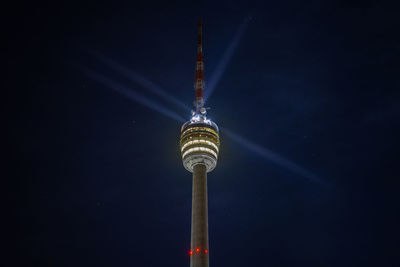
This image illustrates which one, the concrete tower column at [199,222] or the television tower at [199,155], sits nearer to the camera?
the concrete tower column at [199,222]

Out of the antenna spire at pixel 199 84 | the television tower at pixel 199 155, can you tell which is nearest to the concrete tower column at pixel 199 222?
the television tower at pixel 199 155

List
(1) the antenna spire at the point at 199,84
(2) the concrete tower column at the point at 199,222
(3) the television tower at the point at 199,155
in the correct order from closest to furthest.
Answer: (2) the concrete tower column at the point at 199,222 → (3) the television tower at the point at 199,155 → (1) the antenna spire at the point at 199,84

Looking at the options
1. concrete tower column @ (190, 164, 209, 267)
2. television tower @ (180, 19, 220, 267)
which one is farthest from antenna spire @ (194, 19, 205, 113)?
concrete tower column @ (190, 164, 209, 267)

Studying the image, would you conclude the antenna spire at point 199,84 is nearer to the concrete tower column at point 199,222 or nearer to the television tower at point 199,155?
the television tower at point 199,155

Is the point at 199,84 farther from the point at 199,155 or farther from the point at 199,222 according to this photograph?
the point at 199,222

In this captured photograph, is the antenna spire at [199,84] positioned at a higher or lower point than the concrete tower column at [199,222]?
higher

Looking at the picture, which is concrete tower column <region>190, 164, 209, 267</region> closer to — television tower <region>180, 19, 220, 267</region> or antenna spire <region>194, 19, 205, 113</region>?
television tower <region>180, 19, 220, 267</region>

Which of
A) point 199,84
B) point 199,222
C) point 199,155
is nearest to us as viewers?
point 199,222

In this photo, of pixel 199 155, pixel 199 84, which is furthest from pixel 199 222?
pixel 199 84
